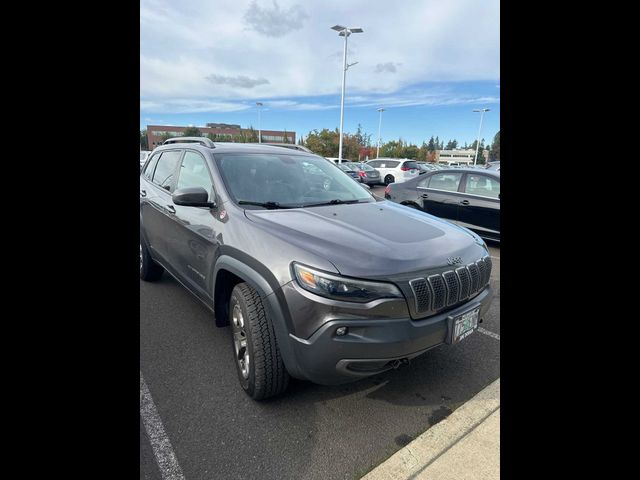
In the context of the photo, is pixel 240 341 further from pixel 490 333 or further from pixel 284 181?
pixel 490 333

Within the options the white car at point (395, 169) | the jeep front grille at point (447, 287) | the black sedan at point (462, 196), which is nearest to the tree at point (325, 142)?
the white car at point (395, 169)

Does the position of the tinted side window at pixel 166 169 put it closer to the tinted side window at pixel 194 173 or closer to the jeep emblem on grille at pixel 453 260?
the tinted side window at pixel 194 173

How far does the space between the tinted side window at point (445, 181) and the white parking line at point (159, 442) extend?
6.27 m

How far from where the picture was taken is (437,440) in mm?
2125

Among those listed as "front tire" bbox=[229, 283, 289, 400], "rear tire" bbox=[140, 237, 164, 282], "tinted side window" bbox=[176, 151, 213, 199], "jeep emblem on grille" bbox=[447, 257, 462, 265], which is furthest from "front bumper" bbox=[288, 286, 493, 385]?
"rear tire" bbox=[140, 237, 164, 282]

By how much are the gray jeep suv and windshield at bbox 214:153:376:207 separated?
2cm

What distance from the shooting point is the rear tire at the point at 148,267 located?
4.52 metres

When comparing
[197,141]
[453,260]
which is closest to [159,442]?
[453,260]
